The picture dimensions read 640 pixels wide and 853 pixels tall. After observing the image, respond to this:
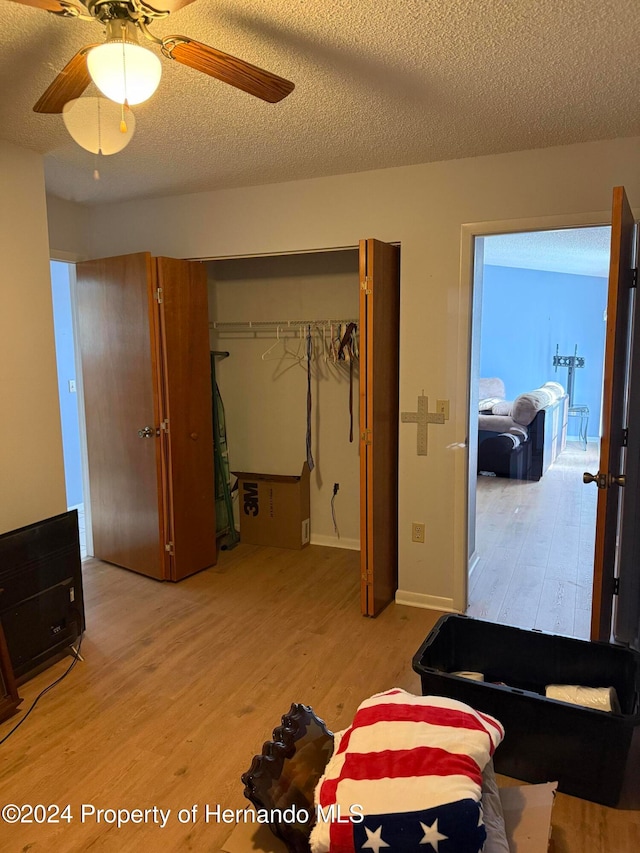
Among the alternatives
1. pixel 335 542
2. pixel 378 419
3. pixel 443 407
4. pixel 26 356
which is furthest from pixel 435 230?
pixel 335 542

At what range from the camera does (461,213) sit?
9.92 ft

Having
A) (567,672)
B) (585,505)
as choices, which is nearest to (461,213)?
(567,672)

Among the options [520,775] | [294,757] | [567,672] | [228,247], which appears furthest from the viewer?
[228,247]

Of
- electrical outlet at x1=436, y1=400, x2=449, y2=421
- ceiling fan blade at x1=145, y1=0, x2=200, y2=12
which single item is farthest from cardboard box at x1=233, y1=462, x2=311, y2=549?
ceiling fan blade at x1=145, y1=0, x2=200, y2=12

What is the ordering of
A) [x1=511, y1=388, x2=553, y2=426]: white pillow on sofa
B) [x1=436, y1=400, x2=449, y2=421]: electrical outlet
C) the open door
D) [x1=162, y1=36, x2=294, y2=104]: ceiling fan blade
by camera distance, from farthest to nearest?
[x1=511, y1=388, x2=553, y2=426]: white pillow on sofa < [x1=436, y1=400, x2=449, y2=421]: electrical outlet < the open door < [x1=162, y1=36, x2=294, y2=104]: ceiling fan blade

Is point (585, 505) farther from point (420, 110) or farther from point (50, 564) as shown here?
point (50, 564)

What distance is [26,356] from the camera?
9.30 feet

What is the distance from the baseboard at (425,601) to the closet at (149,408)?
4.34 ft

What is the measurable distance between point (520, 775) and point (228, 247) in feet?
10.2

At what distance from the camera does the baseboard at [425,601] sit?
329 centimetres

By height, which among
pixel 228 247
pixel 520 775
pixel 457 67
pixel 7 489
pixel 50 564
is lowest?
pixel 520 775

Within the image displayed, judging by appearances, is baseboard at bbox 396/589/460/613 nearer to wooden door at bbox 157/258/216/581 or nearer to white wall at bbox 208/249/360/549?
white wall at bbox 208/249/360/549

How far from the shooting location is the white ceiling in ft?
13.6

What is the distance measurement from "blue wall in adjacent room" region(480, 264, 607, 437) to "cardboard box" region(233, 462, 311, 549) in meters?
2.41
